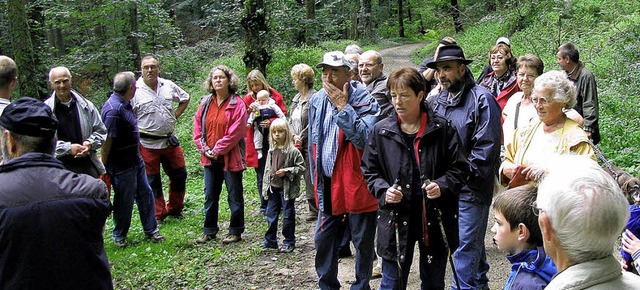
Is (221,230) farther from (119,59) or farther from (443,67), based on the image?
(119,59)

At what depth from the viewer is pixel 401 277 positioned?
13.8 ft

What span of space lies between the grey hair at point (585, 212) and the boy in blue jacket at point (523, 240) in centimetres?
51

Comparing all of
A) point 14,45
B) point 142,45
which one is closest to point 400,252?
point 14,45

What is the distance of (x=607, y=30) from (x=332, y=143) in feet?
46.7

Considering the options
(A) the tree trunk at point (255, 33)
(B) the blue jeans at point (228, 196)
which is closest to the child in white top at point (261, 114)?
(B) the blue jeans at point (228, 196)

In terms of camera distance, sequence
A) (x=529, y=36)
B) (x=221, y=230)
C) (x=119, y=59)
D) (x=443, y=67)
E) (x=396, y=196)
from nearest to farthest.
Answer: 1. (x=396, y=196)
2. (x=443, y=67)
3. (x=221, y=230)
4. (x=529, y=36)
5. (x=119, y=59)

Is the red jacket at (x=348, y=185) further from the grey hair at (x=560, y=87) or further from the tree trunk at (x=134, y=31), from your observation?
the tree trunk at (x=134, y=31)

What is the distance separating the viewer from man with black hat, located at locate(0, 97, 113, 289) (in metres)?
2.86

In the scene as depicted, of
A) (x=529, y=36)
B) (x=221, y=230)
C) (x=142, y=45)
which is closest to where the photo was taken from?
(x=221, y=230)

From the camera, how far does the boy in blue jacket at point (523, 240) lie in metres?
2.51

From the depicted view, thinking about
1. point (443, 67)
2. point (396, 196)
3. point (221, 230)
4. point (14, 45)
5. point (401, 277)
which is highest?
point (14, 45)

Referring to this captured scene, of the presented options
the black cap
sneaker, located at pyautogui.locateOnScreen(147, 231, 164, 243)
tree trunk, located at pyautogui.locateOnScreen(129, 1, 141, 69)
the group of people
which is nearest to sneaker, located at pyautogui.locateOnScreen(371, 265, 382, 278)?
the group of people

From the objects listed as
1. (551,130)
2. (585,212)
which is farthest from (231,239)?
(585,212)

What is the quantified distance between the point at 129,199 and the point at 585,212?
646cm
